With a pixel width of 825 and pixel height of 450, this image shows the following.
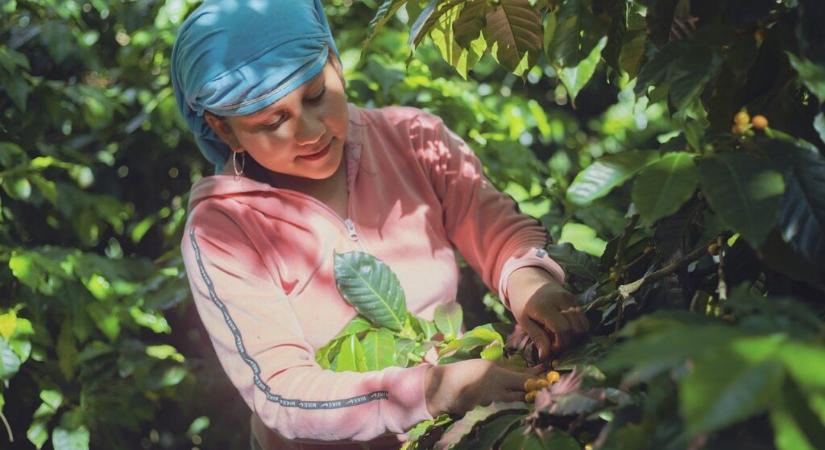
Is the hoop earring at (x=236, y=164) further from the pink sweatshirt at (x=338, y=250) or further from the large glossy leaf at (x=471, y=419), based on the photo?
the large glossy leaf at (x=471, y=419)

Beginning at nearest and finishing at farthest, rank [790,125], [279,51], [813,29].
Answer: [813,29]
[790,125]
[279,51]

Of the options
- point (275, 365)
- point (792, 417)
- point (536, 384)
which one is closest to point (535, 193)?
point (275, 365)

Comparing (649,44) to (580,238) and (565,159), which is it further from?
(565,159)

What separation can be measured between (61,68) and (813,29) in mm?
2882

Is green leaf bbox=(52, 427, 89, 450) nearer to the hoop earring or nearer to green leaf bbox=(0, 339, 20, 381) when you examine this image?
green leaf bbox=(0, 339, 20, 381)

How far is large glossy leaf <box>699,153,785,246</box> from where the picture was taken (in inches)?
→ 47.6

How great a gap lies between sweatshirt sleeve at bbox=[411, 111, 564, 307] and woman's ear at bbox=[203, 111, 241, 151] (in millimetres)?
390

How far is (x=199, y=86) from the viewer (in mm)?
2119

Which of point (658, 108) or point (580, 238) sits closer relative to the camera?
point (580, 238)

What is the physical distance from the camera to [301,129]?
2.08 metres

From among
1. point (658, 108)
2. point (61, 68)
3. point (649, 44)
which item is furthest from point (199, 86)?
point (658, 108)

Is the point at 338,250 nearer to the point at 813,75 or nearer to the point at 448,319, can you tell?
the point at 448,319

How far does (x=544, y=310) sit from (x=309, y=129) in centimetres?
55

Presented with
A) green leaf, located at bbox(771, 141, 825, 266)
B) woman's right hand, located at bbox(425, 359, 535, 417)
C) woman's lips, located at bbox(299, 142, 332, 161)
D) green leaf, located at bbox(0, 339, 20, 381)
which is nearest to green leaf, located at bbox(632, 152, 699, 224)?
green leaf, located at bbox(771, 141, 825, 266)
